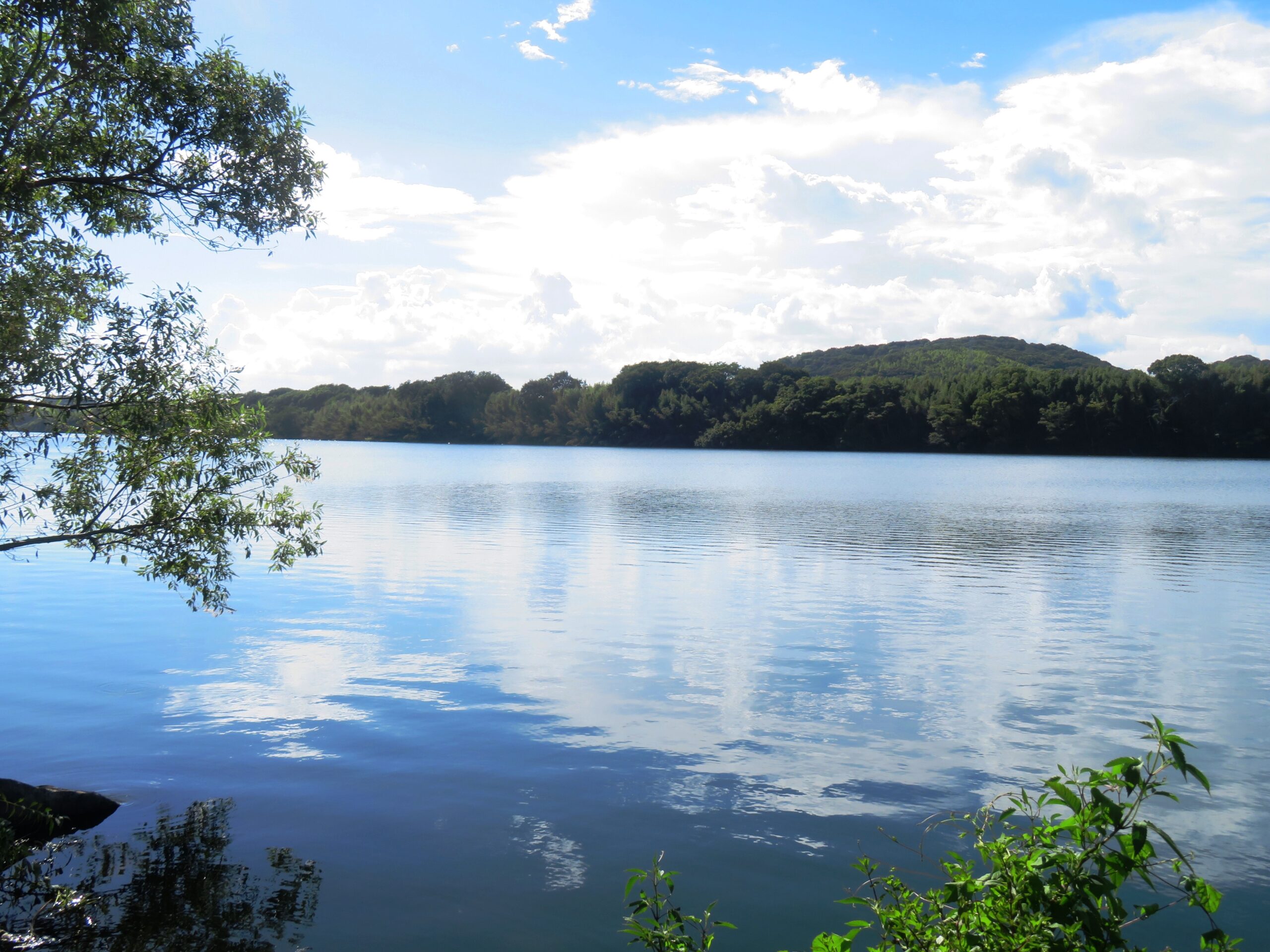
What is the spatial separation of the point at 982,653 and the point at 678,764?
368 inches

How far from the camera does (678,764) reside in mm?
13062

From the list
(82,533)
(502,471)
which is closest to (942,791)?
(82,533)

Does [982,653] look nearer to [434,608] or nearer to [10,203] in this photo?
[434,608]

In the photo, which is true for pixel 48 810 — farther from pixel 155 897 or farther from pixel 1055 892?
pixel 1055 892

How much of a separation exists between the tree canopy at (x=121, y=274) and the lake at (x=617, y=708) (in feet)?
11.8

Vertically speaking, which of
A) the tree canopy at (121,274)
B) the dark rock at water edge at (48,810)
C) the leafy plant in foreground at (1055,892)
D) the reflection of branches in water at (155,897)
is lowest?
the reflection of branches in water at (155,897)

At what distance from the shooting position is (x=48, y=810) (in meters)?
9.48

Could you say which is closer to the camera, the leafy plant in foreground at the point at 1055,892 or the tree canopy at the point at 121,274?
the leafy plant in foreground at the point at 1055,892

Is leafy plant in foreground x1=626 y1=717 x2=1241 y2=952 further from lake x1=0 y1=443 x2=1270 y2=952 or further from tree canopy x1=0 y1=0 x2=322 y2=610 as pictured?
tree canopy x1=0 y1=0 x2=322 y2=610

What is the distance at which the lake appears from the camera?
32.3 feet

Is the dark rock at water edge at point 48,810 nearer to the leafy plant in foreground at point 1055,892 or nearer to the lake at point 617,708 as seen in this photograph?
the lake at point 617,708

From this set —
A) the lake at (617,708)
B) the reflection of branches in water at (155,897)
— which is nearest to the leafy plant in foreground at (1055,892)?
the lake at (617,708)

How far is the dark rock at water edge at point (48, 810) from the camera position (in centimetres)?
962

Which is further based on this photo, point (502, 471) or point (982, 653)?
point (502, 471)
